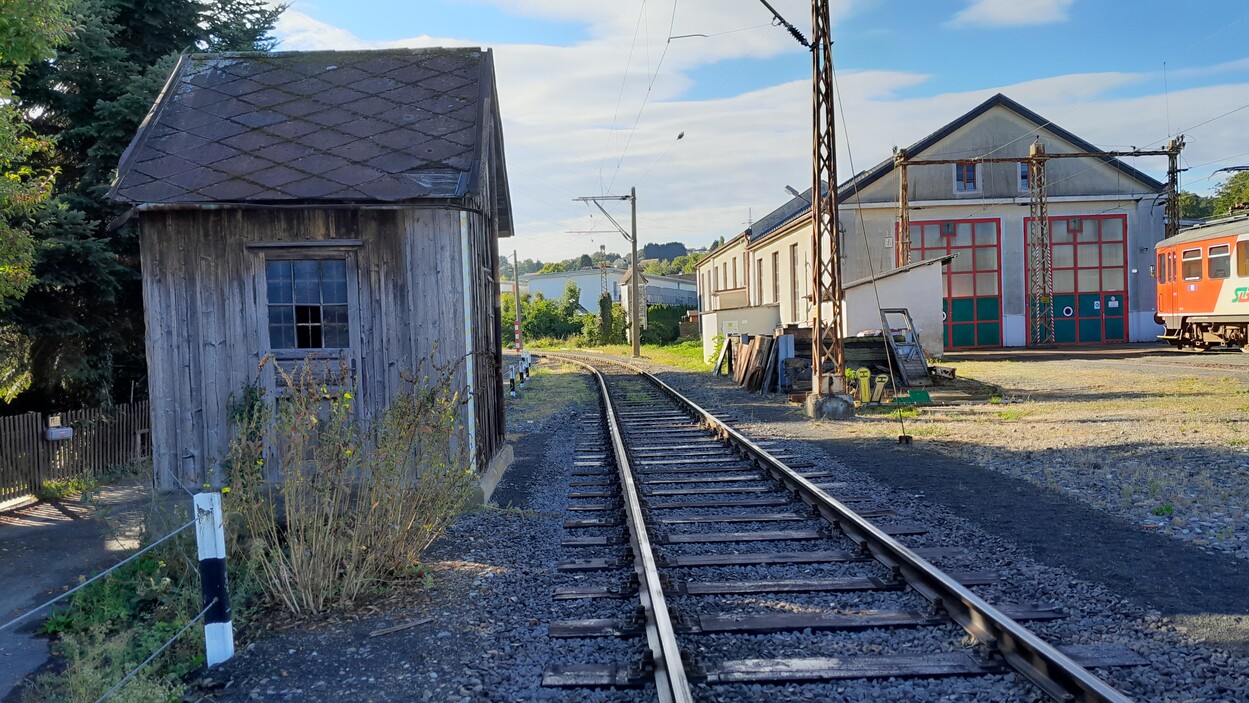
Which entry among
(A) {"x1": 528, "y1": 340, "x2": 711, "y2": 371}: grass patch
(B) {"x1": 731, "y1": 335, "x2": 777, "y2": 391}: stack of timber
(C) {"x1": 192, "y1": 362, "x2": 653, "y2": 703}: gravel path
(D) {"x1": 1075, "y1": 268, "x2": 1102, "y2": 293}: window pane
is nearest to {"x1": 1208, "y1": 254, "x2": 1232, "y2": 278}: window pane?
(D) {"x1": 1075, "y1": 268, "x2": 1102, "y2": 293}: window pane

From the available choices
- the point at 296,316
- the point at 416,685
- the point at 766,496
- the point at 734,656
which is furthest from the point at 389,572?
the point at 766,496

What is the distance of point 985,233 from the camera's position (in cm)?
3612

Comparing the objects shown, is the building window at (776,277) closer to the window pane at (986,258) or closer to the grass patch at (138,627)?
the window pane at (986,258)

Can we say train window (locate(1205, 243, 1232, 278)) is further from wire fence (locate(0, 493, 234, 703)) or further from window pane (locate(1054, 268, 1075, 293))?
wire fence (locate(0, 493, 234, 703))

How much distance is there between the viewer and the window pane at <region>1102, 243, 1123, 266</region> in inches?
1423

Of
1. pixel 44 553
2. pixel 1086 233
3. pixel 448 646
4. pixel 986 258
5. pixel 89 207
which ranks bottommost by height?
pixel 44 553

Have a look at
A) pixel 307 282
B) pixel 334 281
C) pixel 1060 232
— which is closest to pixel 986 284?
pixel 1060 232

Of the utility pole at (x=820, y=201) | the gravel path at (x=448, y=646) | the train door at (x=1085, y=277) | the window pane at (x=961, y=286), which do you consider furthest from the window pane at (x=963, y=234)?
the gravel path at (x=448, y=646)

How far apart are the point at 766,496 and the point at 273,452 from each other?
4.34 meters

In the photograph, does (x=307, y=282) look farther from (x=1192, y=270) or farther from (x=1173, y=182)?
(x=1173, y=182)

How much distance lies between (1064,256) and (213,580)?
122ft

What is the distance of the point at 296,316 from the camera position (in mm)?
8250

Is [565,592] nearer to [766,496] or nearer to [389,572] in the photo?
[389,572]

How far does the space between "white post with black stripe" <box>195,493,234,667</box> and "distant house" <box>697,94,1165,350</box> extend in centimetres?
3163
